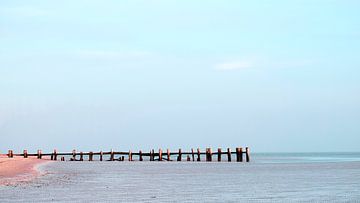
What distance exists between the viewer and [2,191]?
20.8m

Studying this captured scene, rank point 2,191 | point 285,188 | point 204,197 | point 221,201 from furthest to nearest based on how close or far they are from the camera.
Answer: point 285,188, point 2,191, point 204,197, point 221,201

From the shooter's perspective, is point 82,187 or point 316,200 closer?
point 316,200

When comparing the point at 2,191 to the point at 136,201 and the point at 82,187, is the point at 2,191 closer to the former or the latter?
the point at 82,187

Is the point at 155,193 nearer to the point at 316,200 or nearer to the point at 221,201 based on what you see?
the point at 221,201

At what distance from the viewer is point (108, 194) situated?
20.5 meters

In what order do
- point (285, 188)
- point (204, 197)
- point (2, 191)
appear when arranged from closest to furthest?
point (204, 197) < point (2, 191) < point (285, 188)

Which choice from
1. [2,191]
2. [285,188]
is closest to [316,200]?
[285,188]

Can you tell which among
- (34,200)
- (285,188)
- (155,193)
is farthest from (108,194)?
(285,188)

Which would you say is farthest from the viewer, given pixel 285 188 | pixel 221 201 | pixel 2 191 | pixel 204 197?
pixel 285 188

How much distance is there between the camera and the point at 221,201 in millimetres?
17906

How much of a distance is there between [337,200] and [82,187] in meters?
9.51

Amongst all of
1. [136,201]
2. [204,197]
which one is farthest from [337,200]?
[136,201]

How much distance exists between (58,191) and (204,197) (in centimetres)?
501

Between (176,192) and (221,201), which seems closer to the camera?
(221,201)
